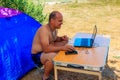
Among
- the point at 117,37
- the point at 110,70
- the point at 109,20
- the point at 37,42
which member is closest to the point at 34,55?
the point at 37,42

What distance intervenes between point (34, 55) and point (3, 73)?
24.4 inches

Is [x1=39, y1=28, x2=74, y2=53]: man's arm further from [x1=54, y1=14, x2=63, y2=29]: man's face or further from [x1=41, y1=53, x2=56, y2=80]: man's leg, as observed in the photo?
[x1=54, y1=14, x2=63, y2=29]: man's face

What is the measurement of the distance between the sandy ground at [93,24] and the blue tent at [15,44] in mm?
309

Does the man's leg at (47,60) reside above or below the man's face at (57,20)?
below

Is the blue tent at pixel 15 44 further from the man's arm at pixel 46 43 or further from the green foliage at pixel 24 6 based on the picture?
the green foliage at pixel 24 6

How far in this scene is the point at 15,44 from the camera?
479 cm

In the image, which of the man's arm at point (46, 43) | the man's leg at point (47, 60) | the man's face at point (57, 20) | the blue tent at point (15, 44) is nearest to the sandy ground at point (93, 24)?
the blue tent at point (15, 44)

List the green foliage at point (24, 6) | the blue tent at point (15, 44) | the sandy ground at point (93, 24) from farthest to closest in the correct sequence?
1. the green foliage at point (24, 6)
2. the sandy ground at point (93, 24)
3. the blue tent at point (15, 44)

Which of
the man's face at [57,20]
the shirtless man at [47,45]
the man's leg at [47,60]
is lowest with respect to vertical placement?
the man's leg at [47,60]

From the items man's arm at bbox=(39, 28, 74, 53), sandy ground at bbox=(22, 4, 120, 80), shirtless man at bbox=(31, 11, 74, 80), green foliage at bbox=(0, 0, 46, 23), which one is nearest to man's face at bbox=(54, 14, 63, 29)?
shirtless man at bbox=(31, 11, 74, 80)

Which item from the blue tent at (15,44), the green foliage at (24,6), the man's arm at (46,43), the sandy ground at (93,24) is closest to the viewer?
the man's arm at (46,43)

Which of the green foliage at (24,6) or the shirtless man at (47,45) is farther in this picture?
the green foliage at (24,6)

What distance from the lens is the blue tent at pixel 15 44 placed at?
14.9 ft

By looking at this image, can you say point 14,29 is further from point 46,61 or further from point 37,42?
point 46,61
